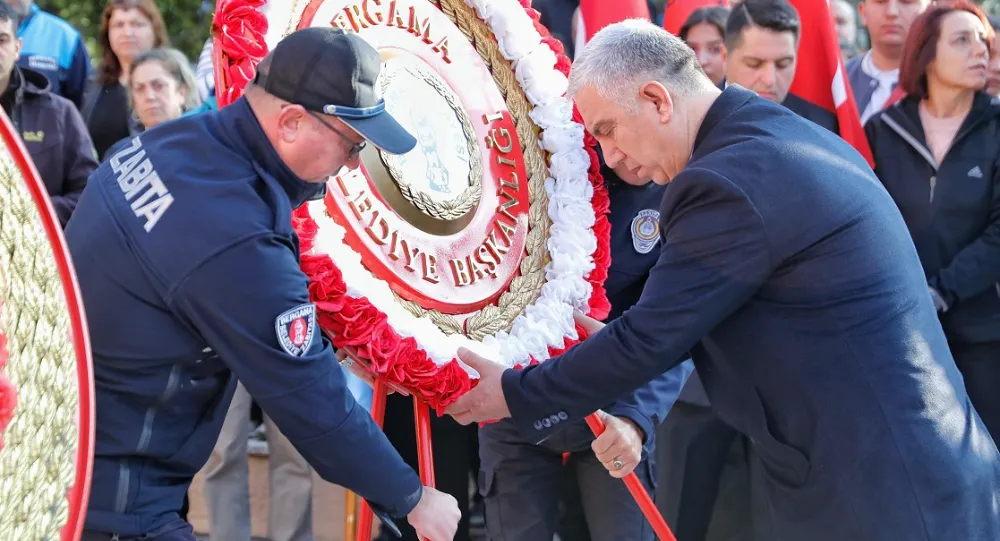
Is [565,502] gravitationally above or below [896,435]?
below

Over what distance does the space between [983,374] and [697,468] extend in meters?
1.11

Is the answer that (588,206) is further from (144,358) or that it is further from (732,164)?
(144,358)

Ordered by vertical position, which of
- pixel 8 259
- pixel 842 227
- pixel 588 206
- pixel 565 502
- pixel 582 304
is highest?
pixel 8 259

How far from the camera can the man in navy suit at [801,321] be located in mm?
2406

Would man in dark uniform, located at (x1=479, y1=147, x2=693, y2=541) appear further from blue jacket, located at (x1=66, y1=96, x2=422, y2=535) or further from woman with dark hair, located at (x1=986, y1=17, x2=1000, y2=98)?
woman with dark hair, located at (x1=986, y1=17, x2=1000, y2=98)

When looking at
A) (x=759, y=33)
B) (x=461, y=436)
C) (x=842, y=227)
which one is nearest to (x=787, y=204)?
(x=842, y=227)

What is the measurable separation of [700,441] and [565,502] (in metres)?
0.74

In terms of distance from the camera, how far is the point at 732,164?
2438mm

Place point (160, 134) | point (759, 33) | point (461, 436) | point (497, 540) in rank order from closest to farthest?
point (160, 134)
point (497, 540)
point (759, 33)
point (461, 436)

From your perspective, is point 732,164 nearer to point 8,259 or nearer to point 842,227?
point 842,227

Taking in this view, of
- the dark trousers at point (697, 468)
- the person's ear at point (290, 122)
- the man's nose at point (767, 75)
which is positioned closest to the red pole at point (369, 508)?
the person's ear at point (290, 122)

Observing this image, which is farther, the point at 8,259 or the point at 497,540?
the point at 497,540

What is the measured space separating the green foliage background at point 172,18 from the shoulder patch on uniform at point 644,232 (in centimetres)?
684

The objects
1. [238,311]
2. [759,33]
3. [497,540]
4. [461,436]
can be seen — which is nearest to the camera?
[238,311]
